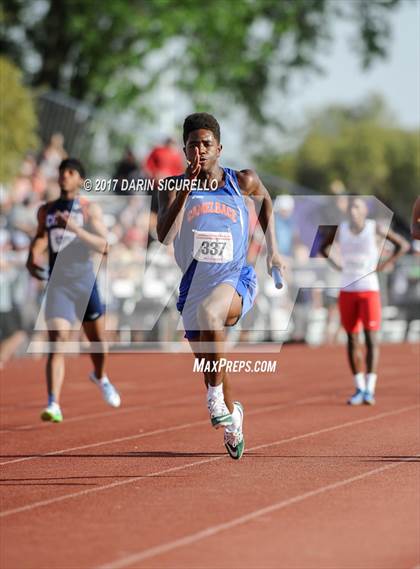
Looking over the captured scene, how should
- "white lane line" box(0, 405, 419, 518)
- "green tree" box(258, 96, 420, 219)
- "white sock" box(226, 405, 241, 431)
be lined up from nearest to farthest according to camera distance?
"white lane line" box(0, 405, 419, 518) → "white sock" box(226, 405, 241, 431) → "green tree" box(258, 96, 420, 219)

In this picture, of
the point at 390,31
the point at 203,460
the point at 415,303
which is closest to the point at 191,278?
the point at 203,460

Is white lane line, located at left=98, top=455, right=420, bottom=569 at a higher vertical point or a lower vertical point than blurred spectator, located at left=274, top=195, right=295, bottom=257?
lower

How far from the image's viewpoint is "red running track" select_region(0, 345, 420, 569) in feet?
19.9

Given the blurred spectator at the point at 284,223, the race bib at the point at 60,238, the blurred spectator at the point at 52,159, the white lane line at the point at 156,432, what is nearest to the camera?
the white lane line at the point at 156,432

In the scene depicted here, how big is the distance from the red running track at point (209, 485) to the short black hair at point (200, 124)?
7.56ft

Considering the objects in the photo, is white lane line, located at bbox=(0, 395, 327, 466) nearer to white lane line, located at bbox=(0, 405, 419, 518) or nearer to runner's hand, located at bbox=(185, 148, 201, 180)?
white lane line, located at bbox=(0, 405, 419, 518)

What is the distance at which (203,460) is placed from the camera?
9125 millimetres

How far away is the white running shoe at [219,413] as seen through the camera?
8.30 metres

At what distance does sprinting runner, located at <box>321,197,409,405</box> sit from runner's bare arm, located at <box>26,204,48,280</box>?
3.42 m

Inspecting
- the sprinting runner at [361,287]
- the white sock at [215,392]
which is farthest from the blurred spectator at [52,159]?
the white sock at [215,392]

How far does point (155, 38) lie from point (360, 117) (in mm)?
118598

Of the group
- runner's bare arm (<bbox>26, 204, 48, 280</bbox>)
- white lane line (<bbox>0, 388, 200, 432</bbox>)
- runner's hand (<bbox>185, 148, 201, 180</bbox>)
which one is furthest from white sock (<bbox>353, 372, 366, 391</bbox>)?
runner's hand (<bbox>185, 148, 201, 180</bbox>)

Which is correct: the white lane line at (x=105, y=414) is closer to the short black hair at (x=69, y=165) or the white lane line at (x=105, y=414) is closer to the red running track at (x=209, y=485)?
the red running track at (x=209, y=485)

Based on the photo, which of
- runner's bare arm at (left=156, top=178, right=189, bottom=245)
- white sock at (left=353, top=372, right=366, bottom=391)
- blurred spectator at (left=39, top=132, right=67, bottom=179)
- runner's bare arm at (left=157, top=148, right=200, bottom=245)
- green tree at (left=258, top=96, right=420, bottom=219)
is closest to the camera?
runner's bare arm at (left=157, top=148, right=200, bottom=245)
